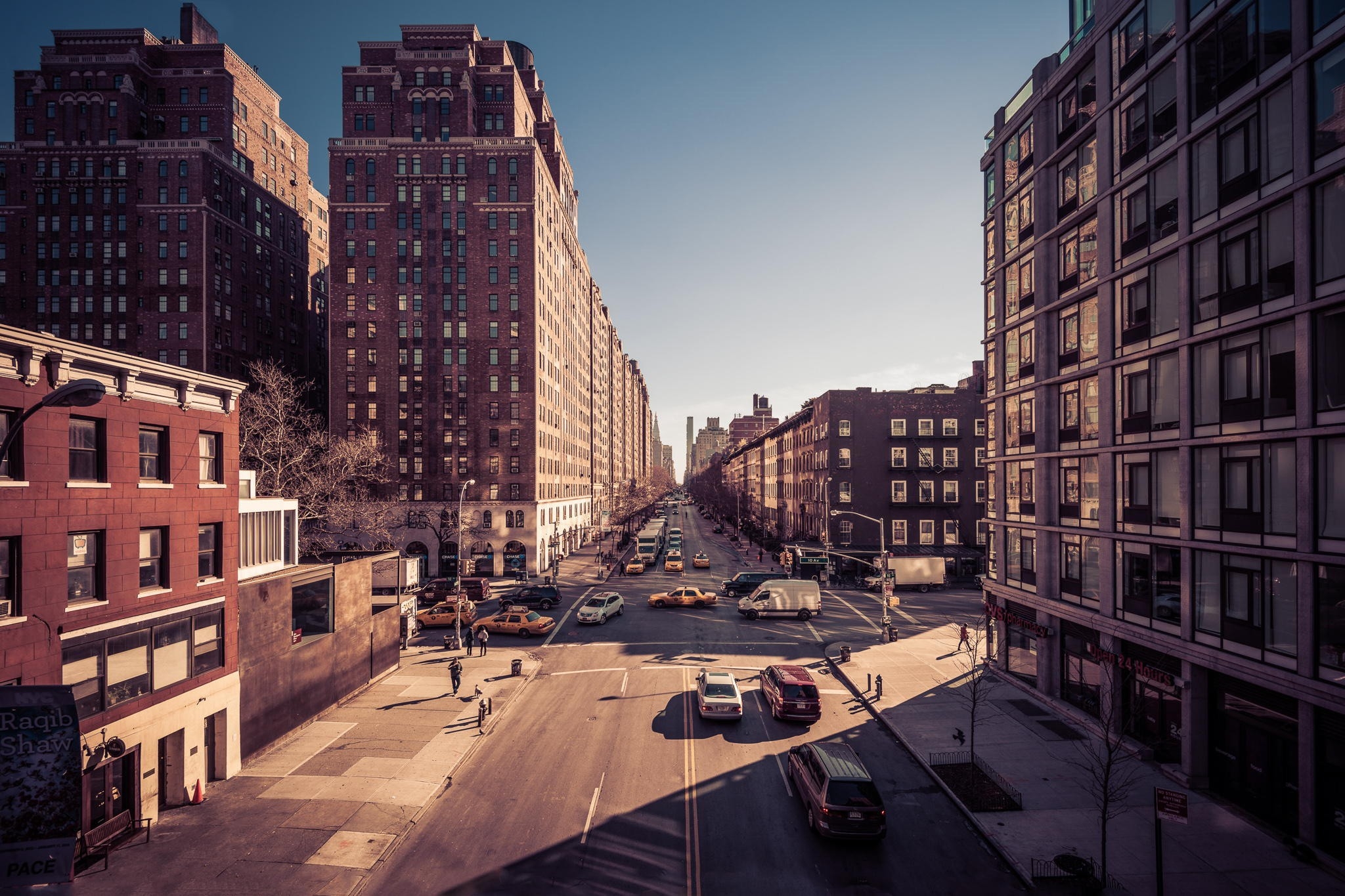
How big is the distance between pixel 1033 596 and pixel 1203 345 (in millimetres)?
12489

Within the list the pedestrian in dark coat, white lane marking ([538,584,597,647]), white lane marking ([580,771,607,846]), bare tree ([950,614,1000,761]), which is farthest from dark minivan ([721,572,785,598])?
white lane marking ([580,771,607,846])

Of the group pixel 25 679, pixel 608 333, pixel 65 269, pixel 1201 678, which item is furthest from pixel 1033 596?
pixel 608 333

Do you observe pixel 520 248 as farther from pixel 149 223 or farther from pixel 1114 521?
pixel 1114 521

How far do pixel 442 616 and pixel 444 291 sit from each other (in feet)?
114

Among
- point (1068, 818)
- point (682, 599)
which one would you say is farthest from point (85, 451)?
point (682, 599)

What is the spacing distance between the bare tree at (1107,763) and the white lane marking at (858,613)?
1604cm

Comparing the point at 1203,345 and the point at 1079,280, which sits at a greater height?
the point at 1079,280

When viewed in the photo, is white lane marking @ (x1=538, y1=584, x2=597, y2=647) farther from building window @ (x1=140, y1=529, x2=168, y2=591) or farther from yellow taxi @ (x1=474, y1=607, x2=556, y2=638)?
building window @ (x1=140, y1=529, x2=168, y2=591)

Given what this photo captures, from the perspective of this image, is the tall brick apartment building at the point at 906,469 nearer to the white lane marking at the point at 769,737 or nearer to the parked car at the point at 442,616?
the parked car at the point at 442,616

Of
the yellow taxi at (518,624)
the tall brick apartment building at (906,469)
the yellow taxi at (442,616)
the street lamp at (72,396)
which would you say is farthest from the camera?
the tall brick apartment building at (906,469)

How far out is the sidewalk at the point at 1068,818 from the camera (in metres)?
13.3

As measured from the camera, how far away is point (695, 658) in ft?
101

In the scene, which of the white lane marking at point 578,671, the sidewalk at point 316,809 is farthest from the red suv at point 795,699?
the sidewalk at point 316,809

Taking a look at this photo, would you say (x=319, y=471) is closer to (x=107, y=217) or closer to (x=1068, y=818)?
(x=107, y=217)
